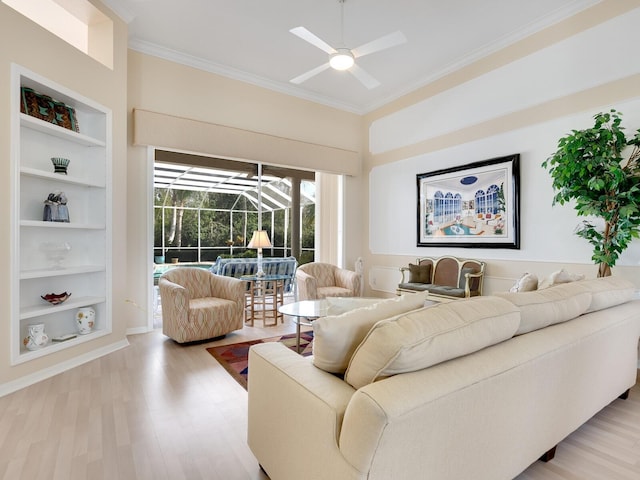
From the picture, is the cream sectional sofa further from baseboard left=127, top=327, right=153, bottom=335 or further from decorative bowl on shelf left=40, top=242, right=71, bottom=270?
baseboard left=127, top=327, right=153, bottom=335

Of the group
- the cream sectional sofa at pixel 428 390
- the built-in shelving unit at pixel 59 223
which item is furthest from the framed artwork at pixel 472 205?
the built-in shelving unit at pixel 59 223

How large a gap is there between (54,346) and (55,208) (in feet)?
3.87

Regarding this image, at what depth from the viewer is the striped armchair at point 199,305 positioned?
3.55m

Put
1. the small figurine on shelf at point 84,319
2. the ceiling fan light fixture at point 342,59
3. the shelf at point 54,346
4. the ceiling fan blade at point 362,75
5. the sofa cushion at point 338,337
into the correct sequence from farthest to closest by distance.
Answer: the ceiling fan blade at point 362,75
the small figurine on shelf at point 84,319
the ceiling fan light fixture at point 342,59
the shelf at point 54,346
the sofa cushion at point 338,337

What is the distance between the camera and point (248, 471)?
5.51 feet

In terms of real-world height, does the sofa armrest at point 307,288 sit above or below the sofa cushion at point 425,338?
below

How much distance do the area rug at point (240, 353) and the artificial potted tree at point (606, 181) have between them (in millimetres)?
2737

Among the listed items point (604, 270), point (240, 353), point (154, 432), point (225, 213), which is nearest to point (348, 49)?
point (604, 270)

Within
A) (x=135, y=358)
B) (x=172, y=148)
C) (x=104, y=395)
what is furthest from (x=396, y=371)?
(x=172, y=148)

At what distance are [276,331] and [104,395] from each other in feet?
6.61

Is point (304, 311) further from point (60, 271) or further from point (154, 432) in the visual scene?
point (60, 271)

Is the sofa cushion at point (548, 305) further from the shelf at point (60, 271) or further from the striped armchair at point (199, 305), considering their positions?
the shelf at point (60, 271)

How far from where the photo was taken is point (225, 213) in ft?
23.2

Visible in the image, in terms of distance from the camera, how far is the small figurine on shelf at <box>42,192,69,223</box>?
304 centimetres
